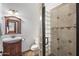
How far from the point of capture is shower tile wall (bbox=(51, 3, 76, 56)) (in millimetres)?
1235

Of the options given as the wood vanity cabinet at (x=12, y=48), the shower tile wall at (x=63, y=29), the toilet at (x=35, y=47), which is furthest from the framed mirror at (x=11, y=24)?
the shower tile wall at (x=63, y=29)

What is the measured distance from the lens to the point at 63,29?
125 cm

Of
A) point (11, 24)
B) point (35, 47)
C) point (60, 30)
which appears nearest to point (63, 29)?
point (60, 30)

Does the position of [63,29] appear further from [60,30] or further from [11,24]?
[11,24]

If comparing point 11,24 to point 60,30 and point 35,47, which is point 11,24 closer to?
point 35,47

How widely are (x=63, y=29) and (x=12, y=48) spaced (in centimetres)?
57

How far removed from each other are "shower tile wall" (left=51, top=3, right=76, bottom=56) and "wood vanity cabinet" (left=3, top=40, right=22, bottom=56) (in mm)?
357

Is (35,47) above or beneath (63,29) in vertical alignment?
beneath

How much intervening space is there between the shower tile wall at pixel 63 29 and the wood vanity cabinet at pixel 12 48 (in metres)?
0.36

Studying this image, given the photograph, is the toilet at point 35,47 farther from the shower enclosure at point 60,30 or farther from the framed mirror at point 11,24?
the framed mirror at point 11,24

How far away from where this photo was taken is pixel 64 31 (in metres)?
1.25

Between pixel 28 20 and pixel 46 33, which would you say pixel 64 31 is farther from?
pixel 28 20

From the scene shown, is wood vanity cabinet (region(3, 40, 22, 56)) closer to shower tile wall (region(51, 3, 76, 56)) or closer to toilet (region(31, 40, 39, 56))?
toilet (region(31, 40, 39, 56))

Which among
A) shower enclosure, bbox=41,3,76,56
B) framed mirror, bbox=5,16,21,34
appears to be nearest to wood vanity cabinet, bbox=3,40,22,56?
framed mirror, bbox=5,16,21,34
